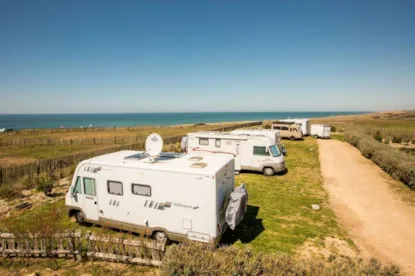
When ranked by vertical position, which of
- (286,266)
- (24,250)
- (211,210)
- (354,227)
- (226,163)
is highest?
(226,163)

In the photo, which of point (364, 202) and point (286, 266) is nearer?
point (286, 266)

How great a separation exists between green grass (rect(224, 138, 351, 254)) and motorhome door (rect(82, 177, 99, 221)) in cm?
530

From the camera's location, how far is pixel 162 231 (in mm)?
8078

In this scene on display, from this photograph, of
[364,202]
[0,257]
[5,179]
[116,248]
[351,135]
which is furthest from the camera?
[351,135]

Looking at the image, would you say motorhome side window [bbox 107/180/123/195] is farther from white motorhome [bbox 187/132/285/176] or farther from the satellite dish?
white motorhome [bbox 187/132/285/176]

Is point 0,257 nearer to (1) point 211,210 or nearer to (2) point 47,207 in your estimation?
(2) point 47,207

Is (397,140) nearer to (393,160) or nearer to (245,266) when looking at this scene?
(393,160)

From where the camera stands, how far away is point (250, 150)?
1747cm

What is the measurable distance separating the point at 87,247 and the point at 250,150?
12476 millimetres

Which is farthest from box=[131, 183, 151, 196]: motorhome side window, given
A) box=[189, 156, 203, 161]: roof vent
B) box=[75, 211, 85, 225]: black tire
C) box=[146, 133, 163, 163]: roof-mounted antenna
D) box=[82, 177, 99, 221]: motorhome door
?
box=[75, 211, 85, 225]: black tire

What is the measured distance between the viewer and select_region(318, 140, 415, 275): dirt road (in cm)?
867

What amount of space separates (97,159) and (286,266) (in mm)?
7563

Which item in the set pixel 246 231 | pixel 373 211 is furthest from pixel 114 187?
pixel 373 211

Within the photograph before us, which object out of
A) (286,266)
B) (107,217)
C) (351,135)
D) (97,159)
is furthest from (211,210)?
(351,135)
